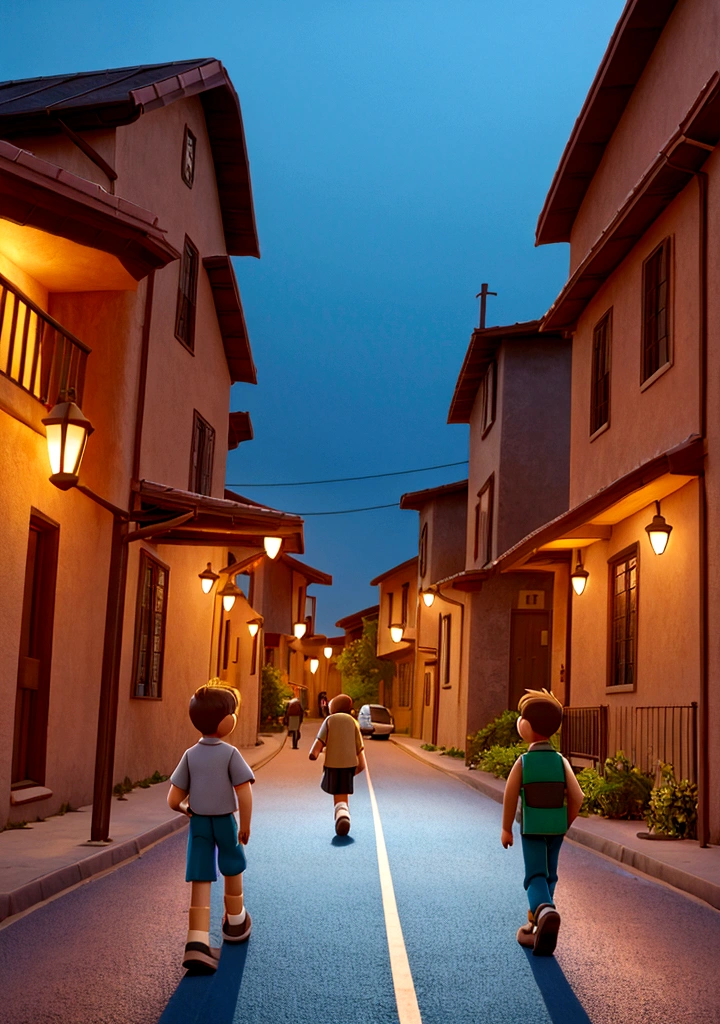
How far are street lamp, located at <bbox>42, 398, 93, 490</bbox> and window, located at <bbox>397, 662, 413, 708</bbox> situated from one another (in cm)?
4449

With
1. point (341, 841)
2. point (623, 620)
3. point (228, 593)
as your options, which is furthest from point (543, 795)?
point (228, 593)

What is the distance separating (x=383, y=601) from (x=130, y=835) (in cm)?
4489

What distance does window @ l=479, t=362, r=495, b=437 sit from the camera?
2917 cm

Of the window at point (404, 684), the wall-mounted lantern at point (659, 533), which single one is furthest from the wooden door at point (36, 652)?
the window at point (404, 684)

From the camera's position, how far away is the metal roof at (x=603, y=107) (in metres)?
15.8

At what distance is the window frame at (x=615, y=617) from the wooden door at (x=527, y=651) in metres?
11.7

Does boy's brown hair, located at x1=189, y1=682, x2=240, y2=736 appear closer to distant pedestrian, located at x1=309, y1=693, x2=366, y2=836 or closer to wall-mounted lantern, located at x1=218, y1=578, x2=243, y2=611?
distant pedestrian, located at x1=309, y1=693, x2=366, y2=836

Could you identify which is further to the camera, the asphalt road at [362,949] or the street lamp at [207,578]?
the street lamp at [207,578]

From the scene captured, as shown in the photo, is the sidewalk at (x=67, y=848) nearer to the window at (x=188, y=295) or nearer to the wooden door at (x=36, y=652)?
the wooden door at (x=36, y=652)

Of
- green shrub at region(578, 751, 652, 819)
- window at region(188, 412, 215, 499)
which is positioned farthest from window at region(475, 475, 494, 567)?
green shrub at region(578, 751, 652, 819)

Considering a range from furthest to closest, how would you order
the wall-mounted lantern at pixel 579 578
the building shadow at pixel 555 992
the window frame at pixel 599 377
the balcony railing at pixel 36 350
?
the wall-mounted lantern at pixel 579 578, the window frame at pixel 599 377, the balcony railing at pixel 36 350, the building shadow at pixel 555 992

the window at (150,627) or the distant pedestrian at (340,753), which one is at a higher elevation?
the window at (150,627)

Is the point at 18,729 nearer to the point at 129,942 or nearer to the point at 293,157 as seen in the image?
the point at 129,942

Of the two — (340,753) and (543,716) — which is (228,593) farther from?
(543,716)
